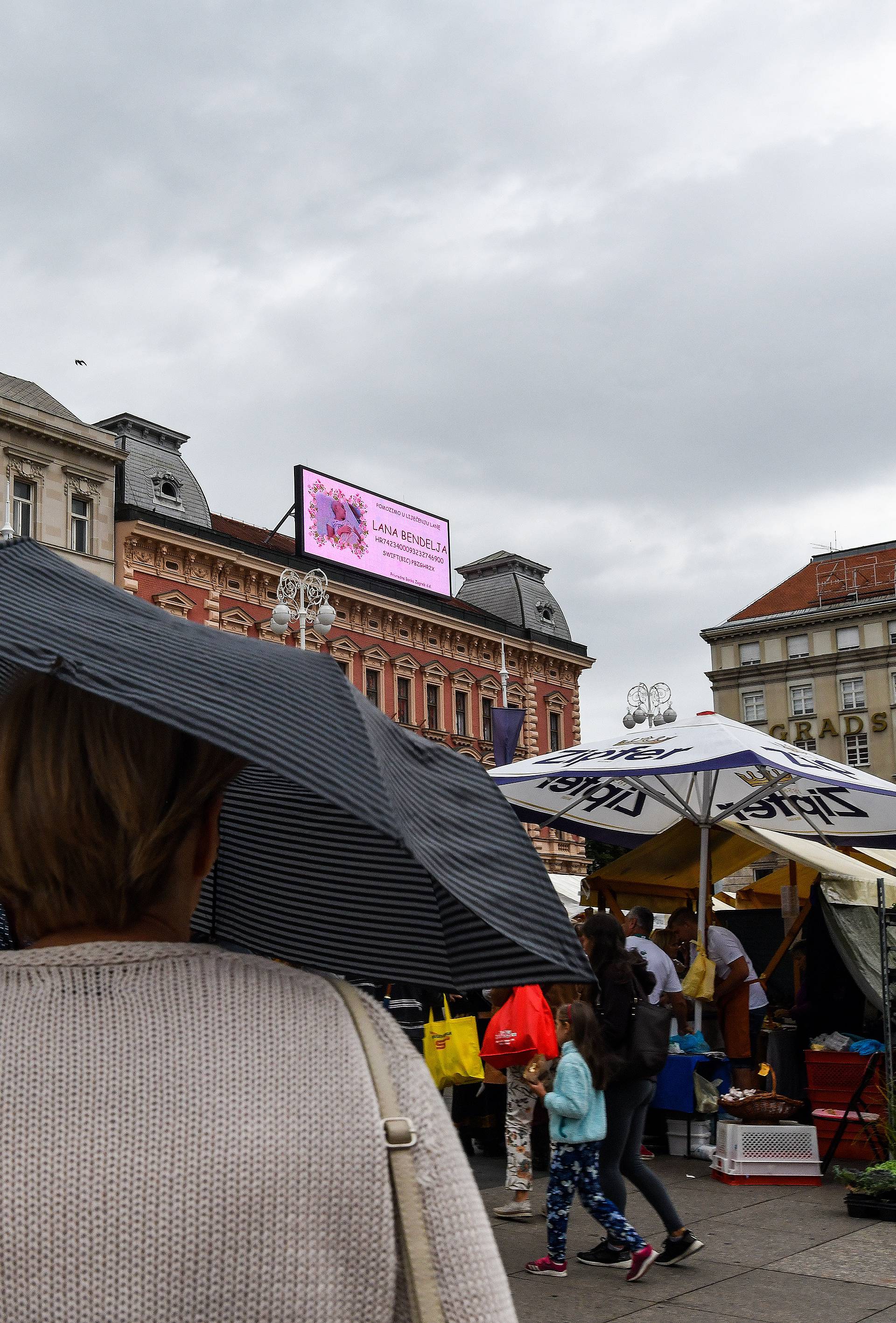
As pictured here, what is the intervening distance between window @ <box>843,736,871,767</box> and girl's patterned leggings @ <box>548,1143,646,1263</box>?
6660 centimetres

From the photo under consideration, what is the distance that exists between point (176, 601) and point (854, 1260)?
33.7 m

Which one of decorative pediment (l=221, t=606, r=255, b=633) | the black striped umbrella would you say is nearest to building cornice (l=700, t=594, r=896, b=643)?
decorative pediment (l=221, t=606, r=255, b=633)

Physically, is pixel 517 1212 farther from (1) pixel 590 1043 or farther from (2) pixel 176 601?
(2) pixel 176 601

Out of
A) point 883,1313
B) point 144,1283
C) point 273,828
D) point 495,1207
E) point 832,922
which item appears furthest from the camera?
point 832,922

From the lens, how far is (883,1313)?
609 centimetres

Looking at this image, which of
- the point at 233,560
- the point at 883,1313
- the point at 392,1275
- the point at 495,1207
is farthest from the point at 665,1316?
the point at 233,560

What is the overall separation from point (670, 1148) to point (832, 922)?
2.39m

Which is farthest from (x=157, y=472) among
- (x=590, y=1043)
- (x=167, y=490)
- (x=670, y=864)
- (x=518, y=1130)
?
(x=590, y=1043)

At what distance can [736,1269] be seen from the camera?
7.01 m

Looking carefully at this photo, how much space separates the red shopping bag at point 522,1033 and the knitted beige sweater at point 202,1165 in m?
7.31

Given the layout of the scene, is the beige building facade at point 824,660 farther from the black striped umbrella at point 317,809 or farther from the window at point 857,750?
the black striped umbrella at point 317,809

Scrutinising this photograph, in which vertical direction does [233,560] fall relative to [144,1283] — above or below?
above

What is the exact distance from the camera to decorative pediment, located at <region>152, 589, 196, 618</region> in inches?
1516

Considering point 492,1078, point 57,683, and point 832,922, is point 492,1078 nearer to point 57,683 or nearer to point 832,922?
point 832,922
